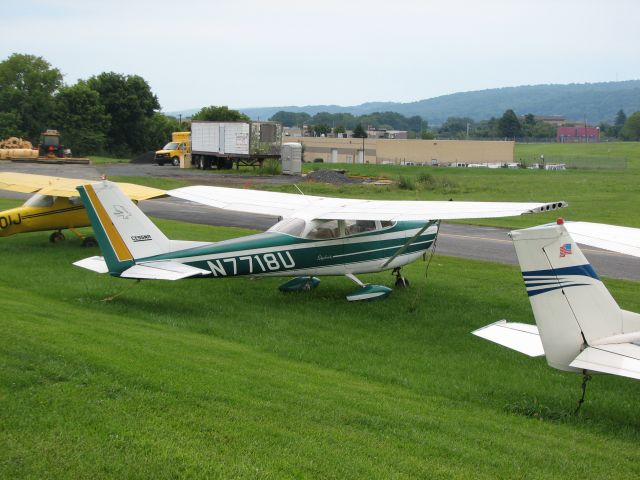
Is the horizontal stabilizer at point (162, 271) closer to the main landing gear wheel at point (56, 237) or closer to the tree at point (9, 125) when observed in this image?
the main landing gear wheel at point (56, 237)

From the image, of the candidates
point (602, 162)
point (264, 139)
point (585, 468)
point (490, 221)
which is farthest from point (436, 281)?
point (602, 162)

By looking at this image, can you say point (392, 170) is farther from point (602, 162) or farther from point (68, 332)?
point (68, 332)

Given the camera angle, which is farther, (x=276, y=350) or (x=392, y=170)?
(x=392, y=170)

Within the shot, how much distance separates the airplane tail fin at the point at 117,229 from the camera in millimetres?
12797

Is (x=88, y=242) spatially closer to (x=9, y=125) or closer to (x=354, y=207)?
(x=354, y=207)

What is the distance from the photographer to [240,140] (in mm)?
49250

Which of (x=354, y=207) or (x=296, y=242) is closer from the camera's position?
(x=296, y=242)

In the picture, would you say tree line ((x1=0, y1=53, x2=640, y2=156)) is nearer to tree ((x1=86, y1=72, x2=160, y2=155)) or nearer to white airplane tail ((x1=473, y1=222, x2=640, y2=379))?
tree ((x1=86, y1=72, x2=160, y2=155))

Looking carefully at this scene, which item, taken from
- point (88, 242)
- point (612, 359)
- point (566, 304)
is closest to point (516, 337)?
point (566, 304)

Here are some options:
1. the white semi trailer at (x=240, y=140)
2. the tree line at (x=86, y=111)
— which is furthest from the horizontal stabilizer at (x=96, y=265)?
the tree line at (x=86, y=111)

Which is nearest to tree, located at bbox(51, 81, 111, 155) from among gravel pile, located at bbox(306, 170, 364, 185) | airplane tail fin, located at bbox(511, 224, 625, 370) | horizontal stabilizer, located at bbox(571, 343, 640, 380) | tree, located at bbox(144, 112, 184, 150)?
tree, located at bbox(144, 112, 184, 150)

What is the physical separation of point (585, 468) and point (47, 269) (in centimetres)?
1268

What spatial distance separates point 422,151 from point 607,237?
75.1 meters

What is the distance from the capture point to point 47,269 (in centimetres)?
1628
